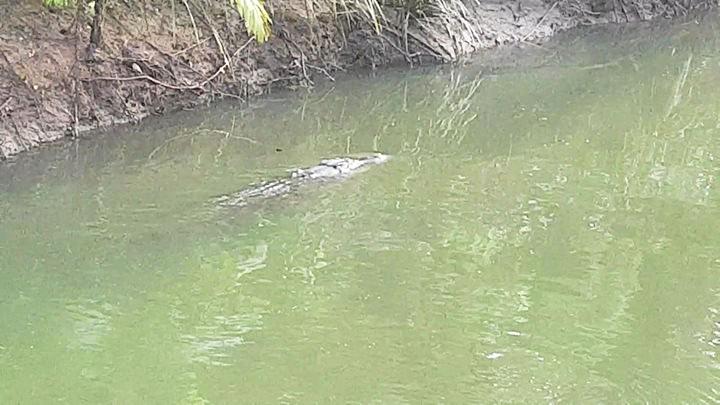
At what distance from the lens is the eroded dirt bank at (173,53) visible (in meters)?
6.52

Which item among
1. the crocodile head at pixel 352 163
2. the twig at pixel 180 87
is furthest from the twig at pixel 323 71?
the crocodile head at pixel 352 163

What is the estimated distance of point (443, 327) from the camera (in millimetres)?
4047

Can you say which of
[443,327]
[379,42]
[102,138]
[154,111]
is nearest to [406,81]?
[379,42]

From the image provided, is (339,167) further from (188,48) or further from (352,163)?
(188,48)

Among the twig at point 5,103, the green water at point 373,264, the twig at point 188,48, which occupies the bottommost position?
the green water at point 373,264

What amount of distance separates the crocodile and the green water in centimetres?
11

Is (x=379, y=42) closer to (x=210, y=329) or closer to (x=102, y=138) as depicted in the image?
(x=102, y=138)

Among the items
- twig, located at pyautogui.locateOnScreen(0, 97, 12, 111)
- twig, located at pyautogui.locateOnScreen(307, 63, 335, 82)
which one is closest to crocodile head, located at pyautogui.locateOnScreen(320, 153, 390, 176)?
twig, located at pyautogui.locateOnScreen(0, 97, 12, 111)

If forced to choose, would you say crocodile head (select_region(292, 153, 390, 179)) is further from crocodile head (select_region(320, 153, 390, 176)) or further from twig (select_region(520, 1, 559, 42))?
twig (select_region(520, 1, 559, 42))

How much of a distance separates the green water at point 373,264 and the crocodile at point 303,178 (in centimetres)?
11

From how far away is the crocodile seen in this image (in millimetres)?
5469

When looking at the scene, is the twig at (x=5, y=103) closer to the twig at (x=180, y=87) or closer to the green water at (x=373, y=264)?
the green water at (x=373, y=264)

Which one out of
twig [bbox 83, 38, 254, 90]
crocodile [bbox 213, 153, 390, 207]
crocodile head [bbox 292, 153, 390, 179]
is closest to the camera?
crocodile [bbox 213, 153, 390, 207]

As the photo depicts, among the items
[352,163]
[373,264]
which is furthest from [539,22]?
[373,264]
